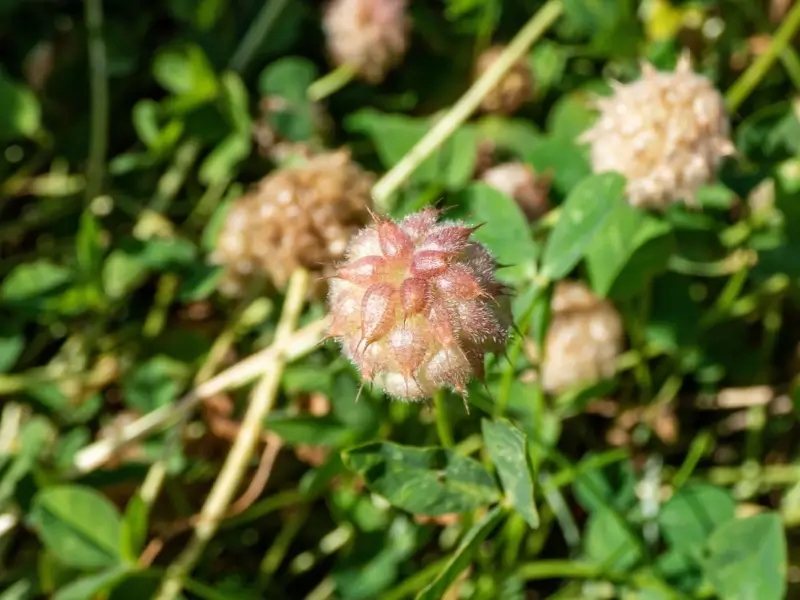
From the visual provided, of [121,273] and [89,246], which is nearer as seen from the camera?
[89,246]

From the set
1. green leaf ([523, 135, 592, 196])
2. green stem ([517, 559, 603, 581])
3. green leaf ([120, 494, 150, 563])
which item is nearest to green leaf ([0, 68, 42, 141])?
green leaf ([120, 494, 150, 563])

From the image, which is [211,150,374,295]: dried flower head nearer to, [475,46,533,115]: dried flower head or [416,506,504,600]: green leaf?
[475,46,533,115]: dried flower head

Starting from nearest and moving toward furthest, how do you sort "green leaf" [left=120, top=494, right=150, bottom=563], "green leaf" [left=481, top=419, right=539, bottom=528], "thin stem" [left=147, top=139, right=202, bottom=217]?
1. "green leaf" [left=481, top=419, right=539, bottom=528]
2. "green leaf" [left=120, top=494, right=150, bottom=563]
3. "thin stem" [left=147, top=139, right=202, bottom=217]

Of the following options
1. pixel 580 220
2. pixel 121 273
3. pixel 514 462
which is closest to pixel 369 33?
pixel 121 273

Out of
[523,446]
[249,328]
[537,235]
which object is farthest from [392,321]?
[249,328]

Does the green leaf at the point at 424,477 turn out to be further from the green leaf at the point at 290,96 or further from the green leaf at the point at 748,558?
the green leaf at the point at 290,96

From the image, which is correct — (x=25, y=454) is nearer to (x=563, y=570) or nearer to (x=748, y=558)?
(x=563, y=570)
